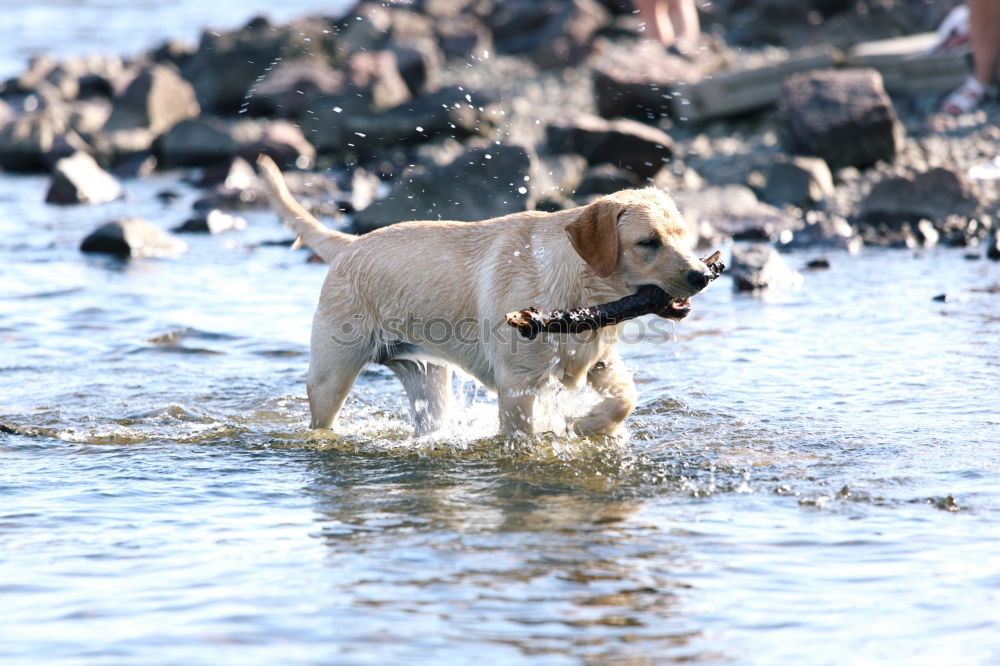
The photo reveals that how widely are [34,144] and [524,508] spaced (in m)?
14.6

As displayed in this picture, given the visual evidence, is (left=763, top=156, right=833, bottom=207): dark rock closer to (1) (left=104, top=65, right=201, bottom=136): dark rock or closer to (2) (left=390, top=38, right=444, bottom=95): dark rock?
(2) (left=390, top=38, right=444, bottom=95): dark rock

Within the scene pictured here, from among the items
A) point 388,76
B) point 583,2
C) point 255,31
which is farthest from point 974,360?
point 255,31

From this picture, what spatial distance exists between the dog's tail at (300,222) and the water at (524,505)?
1008 mm

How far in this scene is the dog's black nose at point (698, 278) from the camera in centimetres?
560

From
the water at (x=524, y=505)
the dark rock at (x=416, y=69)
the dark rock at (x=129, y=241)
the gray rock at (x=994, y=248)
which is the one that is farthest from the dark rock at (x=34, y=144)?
the gray rock at (x=994, y=248)

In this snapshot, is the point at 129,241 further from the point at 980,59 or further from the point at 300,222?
the point at 980,59

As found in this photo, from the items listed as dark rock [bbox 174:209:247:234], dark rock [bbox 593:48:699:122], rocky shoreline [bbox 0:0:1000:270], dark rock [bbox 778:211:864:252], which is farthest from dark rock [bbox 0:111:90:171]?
dark rock [bbox 778:211:864:252]

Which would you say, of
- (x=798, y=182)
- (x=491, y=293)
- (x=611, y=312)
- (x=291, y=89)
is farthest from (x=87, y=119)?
(x=611, y=312)

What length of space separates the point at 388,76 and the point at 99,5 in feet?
83.5

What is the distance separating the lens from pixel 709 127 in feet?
49.6

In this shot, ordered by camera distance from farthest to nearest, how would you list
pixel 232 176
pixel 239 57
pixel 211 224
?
pixel 239 57
pixel 232 176
pixel 211 224

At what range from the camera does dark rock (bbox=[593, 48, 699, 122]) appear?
15422 mm

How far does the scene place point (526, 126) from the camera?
1617 centimetres

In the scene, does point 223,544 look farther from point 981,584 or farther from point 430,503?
point 981,584
